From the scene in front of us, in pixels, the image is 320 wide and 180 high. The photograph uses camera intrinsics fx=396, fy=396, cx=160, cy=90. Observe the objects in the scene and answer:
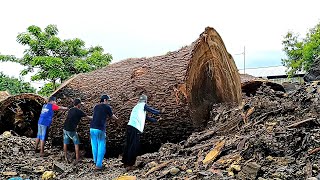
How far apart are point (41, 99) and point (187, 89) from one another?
15.2 feet

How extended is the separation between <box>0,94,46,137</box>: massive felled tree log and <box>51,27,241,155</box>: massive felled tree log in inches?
85.0

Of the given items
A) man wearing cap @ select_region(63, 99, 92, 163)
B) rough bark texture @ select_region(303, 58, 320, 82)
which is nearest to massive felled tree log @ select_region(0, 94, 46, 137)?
man wearing cap @ select_region(63, 99, 92, 163)

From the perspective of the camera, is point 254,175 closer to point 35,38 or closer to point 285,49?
point 35,38

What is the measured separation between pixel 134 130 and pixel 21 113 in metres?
4.73

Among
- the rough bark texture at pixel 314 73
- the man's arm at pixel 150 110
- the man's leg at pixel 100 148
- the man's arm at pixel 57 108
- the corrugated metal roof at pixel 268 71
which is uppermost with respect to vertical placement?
the corrugated metal roof at pixel 268 71

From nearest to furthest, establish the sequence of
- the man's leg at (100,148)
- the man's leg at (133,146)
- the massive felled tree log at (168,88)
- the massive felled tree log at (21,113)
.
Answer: the man's leg at (133,146), the man's leg at (100,148), the massive felled tree log at (168,88), the massive felled tree log at (21,113)

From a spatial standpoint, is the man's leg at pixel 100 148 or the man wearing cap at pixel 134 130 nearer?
the man wearing cap at pixel 134 130

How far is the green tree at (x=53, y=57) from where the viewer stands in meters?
18.2

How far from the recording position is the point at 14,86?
25.5m

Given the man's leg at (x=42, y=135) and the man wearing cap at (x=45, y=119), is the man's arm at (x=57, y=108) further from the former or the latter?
the man's leg at (x=42, y=135)

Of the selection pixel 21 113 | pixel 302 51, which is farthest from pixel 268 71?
pixel 21 113

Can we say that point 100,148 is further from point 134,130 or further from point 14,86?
point 14,86

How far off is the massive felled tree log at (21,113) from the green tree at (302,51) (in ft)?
53.1

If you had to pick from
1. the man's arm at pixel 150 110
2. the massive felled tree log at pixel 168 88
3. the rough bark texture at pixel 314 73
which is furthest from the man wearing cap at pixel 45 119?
the rough bark texture at pixel 314 73
